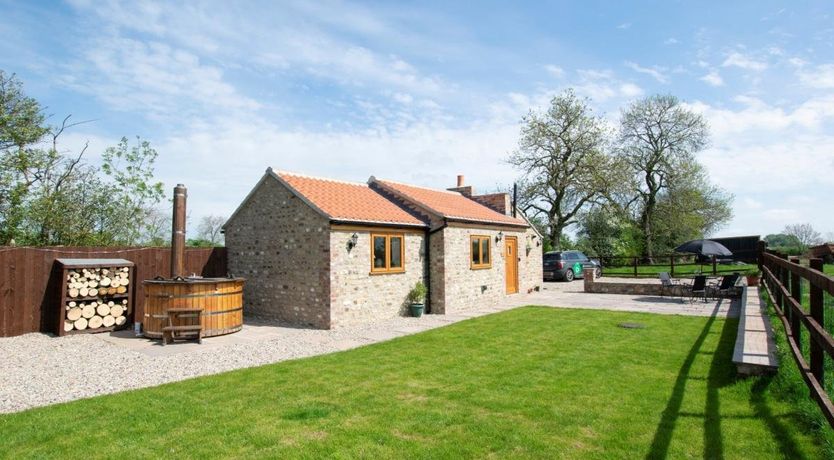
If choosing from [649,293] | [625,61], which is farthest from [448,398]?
[649,293]

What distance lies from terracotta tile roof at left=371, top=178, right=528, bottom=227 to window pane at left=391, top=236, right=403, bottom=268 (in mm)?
1675

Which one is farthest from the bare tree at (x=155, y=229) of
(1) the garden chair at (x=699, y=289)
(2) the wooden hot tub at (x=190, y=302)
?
(1) the garden chair at (x=699, y=289)

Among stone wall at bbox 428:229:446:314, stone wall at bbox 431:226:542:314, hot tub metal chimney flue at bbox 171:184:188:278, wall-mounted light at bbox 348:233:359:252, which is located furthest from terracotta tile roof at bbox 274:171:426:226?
hot tub metal chimney flue at bbox 171:184:188:278

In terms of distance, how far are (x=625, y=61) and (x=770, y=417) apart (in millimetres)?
11659

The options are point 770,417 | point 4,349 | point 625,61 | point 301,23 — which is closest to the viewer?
point 770,417

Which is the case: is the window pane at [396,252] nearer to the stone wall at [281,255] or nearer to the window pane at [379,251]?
the window pane at [379,251]

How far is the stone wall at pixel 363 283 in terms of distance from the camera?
1184 cm

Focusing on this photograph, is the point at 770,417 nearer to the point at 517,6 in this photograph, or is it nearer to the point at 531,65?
the point at 517,6

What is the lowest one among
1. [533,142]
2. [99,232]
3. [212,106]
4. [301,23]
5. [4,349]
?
[4,349]

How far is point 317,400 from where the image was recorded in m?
5.95

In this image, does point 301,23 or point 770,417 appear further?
point 301,23

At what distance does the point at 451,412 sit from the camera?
5410 mm

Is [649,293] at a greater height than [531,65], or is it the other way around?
[531,65]

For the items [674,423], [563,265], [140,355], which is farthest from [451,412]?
[563,265]
